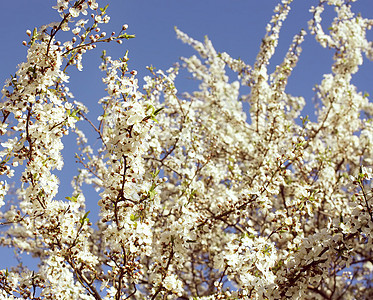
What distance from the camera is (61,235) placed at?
10.3ft

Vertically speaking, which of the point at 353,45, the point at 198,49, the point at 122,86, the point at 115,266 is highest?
the point at 198,49

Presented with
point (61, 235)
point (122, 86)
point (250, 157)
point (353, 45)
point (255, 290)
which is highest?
point (353, 45)

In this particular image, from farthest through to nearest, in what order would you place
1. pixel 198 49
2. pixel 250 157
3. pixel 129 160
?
pixel 198 49, pixel 250 157, pixel 129 160

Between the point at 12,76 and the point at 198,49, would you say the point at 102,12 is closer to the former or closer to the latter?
the point at 12,76

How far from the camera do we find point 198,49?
9.59 m

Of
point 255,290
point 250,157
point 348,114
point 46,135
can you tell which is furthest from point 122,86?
point 348,114

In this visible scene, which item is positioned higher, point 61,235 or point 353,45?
point 353,45

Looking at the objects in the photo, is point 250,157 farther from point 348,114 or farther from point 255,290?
point 255,290

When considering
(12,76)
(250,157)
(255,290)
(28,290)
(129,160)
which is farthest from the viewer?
(250,157)

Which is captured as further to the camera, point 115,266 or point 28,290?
point 28,290

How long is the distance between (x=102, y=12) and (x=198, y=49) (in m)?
7.12

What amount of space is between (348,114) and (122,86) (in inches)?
270

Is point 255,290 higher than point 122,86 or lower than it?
lower

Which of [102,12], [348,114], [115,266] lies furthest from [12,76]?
[348,114]
